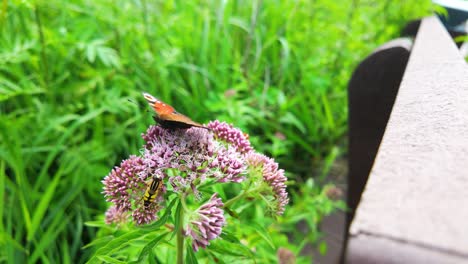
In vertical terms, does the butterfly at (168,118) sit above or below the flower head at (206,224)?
above

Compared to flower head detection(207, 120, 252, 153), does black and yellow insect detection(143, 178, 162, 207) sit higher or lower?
lower

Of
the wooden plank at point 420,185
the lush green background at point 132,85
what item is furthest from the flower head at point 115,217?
the wooden plank at point 420,185

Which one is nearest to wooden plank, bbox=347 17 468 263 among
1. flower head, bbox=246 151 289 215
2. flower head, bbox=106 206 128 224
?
flower head, bbox=246 151 289 215

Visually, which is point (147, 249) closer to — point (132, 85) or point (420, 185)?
point (420, 185)

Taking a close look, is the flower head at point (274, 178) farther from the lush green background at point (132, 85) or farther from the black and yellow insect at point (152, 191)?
the lush green background at point (132, 85)

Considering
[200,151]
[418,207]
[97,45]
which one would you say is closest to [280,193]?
[200,151]

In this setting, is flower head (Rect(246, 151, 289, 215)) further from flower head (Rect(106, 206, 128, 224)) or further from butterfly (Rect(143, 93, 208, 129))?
flower head (Rect(106, 206, 128, 224))
